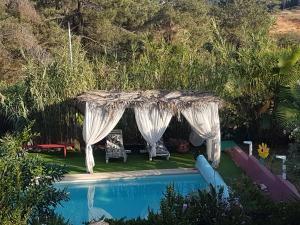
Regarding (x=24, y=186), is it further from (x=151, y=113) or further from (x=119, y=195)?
(x=151, y=113)

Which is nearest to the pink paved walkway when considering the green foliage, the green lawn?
the green lawn

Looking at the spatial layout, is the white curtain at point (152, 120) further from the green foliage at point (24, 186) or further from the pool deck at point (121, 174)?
the green foliage at point (24, 186)

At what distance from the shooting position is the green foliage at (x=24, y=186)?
20.6 ft

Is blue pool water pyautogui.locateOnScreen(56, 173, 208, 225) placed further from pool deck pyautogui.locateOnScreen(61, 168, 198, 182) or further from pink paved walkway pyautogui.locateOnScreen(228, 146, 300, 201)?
pink paved walkway pyautogui.locateOnScreen(228, 146, 300, 201)

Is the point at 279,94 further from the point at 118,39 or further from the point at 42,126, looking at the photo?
the point at 118,39

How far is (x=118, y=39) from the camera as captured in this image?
2492 centimetres

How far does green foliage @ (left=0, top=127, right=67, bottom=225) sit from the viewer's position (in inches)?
247

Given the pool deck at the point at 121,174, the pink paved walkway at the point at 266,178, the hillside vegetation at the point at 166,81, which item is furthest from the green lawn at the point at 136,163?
the hillside vegetation at the point at 166,81

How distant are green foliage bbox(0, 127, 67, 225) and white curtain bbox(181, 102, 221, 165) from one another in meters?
6.15

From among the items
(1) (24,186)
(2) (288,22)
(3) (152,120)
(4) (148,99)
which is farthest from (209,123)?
(2) (288,22)

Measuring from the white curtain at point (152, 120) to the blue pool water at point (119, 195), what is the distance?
1.14m

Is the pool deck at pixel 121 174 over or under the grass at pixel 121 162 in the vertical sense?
under

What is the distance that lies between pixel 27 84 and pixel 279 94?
7263mm

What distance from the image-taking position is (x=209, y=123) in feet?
41.9
